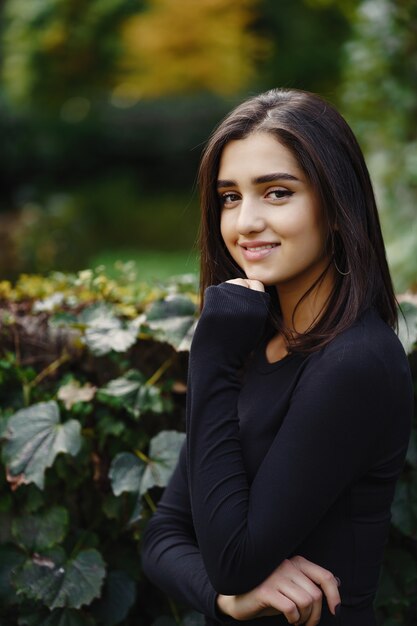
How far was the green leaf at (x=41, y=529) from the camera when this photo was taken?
213 cm

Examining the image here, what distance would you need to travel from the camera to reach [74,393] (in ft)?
Result: 7.06

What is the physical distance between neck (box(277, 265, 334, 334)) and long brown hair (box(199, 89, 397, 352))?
0.03 metres

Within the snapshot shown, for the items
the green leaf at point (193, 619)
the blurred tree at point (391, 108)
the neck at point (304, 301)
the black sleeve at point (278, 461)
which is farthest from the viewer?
the blurred tree at point (391, 108)

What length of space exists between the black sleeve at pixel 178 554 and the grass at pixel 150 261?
643 centimetres

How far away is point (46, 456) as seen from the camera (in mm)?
2043

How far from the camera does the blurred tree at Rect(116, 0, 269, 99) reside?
1995 centimetres

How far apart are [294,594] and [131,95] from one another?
68.9 ft

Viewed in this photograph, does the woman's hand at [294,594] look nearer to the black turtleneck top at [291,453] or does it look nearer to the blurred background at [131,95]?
the black turtleneck top at [291,453]

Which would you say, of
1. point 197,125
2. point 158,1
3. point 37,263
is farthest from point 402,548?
point 158,1

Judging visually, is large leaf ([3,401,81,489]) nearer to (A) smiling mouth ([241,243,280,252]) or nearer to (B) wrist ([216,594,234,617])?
(B) wrist ([216,594,234,617])

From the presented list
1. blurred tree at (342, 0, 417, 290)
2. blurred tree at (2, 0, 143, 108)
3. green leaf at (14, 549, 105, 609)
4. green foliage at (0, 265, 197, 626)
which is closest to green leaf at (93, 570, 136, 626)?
green foliage at (0, 265, 197, 626)

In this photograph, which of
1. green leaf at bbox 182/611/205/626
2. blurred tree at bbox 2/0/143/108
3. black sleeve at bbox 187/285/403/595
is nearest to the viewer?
black sleeve at bbox 187/285/403/595

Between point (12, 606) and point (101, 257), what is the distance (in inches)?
301

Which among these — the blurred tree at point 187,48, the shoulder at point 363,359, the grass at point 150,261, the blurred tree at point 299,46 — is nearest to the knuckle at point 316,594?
the shoulder at point 363,359
